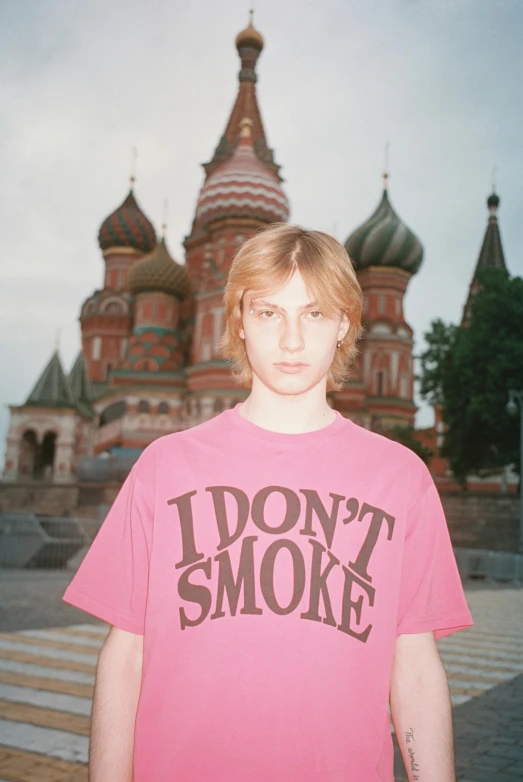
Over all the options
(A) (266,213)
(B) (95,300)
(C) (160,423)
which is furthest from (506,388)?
(B) (95,300)

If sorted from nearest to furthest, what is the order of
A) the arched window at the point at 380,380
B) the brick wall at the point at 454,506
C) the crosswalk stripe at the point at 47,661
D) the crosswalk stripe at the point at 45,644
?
the crosswalk stripe at the point at 47,661 < the crosswalk stripe at the point at 45,644 < the brick wall at the point at 454,506 < the arched window at the point at 380,380

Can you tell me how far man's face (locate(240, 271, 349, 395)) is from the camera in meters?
1.76

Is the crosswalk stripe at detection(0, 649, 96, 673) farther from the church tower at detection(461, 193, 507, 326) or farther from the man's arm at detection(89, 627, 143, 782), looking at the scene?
the church tower at detection(461, 193, 507, 326)

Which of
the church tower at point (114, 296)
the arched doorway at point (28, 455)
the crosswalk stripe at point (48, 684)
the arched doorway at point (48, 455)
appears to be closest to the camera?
the crosswalk stripe at point (48, 684)

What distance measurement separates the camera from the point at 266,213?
1395 inches

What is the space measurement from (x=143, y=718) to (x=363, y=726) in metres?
0.46

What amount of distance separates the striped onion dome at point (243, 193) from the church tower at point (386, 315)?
4905 millimetres

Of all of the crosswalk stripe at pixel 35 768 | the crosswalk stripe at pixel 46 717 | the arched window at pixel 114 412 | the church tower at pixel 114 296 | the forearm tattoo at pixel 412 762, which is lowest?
the crosswalk stripe at pixel 35 768

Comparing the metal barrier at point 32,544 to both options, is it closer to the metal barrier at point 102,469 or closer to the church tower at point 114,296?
the metal barrier at point 102,469

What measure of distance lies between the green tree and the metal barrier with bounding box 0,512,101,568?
12069 mm

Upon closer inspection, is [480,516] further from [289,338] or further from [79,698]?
[289,338]

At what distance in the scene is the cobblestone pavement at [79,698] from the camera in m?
3.58

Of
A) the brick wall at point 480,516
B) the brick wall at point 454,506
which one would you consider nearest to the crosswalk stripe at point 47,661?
the brick wall at point 454,506

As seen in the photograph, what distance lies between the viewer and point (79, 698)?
4656 millimetres
